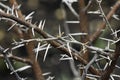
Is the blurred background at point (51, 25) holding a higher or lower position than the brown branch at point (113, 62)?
lower

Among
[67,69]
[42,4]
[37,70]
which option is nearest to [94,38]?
[37,70]

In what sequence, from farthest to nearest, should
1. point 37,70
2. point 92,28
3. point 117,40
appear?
1. point 92,28
2. point 37,70
3. point 117,40

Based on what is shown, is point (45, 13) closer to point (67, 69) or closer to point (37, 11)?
point (37, 11)

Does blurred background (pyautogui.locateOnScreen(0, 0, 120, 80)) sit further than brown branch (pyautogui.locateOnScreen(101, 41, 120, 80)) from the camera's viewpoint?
Yes

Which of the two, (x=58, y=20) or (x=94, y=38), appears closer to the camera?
(x=94, y=38)

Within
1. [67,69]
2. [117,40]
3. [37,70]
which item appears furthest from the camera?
[67,69]

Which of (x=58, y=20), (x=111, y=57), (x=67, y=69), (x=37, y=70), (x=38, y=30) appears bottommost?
(x=67, y=69)

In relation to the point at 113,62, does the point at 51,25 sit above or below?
below

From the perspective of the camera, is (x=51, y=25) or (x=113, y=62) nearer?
(x=113, y=62)

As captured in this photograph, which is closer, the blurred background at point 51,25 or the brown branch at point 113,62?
the brown branch at point 113,62

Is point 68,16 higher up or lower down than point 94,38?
lower down

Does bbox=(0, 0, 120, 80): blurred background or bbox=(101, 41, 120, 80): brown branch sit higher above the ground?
bbox=(101, 41, 120, 80): brown branch
